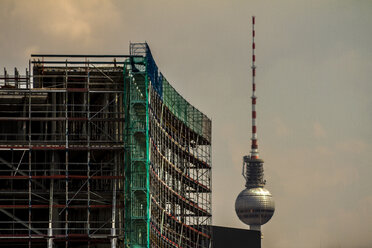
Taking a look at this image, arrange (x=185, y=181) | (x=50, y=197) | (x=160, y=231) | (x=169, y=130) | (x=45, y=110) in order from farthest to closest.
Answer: (x=185, y=181)
(x=169, y=130)
(x=160, y=231)
(x=45, y=110)
(x=50, y=197)

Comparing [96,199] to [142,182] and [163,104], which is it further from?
[163,104]

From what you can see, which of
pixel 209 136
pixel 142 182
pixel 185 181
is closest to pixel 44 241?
pixel 142 182

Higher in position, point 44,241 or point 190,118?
point 190,118

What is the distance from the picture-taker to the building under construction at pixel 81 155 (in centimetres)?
8012

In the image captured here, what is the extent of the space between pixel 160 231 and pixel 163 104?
1269 cm

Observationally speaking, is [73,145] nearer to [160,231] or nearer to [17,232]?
[17,232]

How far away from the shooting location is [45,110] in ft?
280

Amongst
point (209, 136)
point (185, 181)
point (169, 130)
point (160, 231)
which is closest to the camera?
point (160, 231)

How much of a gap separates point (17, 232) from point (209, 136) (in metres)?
40.0

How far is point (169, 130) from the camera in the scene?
103m

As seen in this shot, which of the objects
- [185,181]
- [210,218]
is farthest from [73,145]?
[210,218]

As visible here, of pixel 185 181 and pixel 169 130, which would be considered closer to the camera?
pixel 169 130

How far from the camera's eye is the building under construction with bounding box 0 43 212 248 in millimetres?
80125

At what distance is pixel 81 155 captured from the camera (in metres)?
86.2
